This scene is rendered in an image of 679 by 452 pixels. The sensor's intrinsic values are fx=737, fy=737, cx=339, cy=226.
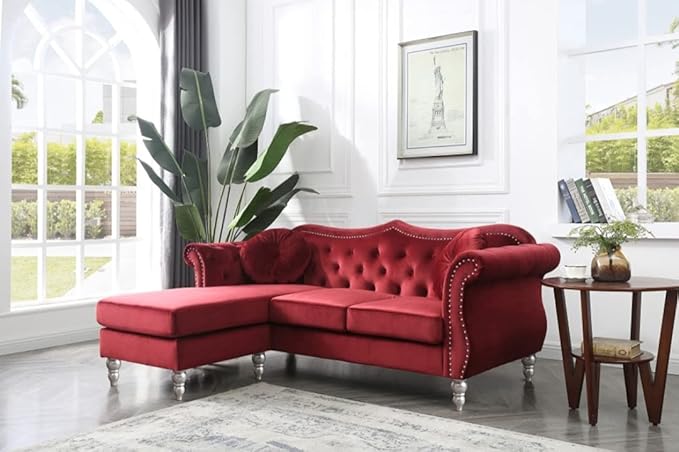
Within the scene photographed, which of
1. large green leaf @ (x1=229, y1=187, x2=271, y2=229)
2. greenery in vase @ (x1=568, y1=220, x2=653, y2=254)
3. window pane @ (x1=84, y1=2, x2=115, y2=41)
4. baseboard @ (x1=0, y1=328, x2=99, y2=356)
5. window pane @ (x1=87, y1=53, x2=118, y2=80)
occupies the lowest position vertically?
baseboard @ (x1=0, y1=328, x2=99, y2=356)

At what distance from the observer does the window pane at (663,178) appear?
4441 millimetres

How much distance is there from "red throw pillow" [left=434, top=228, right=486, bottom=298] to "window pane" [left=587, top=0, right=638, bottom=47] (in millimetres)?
1656

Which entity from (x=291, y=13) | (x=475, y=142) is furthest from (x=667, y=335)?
(x=291, y=13)

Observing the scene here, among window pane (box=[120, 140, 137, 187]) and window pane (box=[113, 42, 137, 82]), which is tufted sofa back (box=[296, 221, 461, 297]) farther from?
window pane (box=[113, 42, 137, 82])

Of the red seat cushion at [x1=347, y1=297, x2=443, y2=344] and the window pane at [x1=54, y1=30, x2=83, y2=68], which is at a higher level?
the window pane at [x1=54, y1=30, x2=83, y2=68]

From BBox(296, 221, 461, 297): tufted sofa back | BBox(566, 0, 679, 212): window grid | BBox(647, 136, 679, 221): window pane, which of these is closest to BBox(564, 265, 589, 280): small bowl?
BBox(296, 221, 461, 297): tufted sofa back

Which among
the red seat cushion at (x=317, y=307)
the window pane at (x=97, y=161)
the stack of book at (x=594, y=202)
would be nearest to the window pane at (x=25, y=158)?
the window pane at (x=97, y=161)

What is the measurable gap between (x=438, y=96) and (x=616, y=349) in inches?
90.7

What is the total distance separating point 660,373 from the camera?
310 centimetres

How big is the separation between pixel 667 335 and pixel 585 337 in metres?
0.34

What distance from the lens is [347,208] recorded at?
5.37m

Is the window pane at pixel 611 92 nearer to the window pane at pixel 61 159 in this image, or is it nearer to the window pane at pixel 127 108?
the window pane at pixel 127 108

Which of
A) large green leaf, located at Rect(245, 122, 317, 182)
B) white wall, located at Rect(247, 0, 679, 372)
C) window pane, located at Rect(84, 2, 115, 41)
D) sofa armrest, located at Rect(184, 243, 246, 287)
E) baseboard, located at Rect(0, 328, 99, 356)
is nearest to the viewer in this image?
sofa armrest, located at Rect(184, 243, 246, 287)

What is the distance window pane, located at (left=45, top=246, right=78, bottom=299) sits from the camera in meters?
5.22
